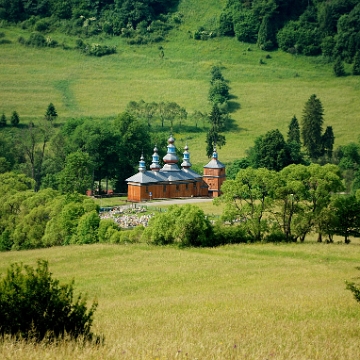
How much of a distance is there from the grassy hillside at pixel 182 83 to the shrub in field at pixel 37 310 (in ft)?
327

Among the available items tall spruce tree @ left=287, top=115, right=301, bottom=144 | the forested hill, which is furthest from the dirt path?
the forested hill

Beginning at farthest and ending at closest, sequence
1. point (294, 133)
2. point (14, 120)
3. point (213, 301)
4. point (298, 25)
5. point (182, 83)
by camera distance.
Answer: point (298, 25), point (182, 83), point (14, 120), point (294, 133), point (213, 301)

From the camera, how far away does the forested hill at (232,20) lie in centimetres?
16812

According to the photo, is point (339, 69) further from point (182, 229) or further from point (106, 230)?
point (182, 229)

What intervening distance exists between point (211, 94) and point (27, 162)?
41646 millimetres

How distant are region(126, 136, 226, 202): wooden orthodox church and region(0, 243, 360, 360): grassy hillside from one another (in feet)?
91.6

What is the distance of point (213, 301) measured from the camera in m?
35.5

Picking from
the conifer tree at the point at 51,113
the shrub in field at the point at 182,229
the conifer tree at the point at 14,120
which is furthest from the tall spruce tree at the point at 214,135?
the shrub in field at the point at 182,229

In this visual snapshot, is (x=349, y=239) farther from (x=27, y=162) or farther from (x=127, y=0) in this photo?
(x=127, y=0)

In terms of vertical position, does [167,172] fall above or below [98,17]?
below

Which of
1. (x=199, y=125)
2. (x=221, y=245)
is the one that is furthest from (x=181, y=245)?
(x=199, y=125)

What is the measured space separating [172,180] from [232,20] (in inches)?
3444

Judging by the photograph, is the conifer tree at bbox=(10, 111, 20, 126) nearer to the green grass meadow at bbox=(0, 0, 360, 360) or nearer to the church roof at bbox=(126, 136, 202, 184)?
the green grass meadow at bbox=(0, 0, 360, 360)

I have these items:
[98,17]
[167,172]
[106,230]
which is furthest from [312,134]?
[98,17]
